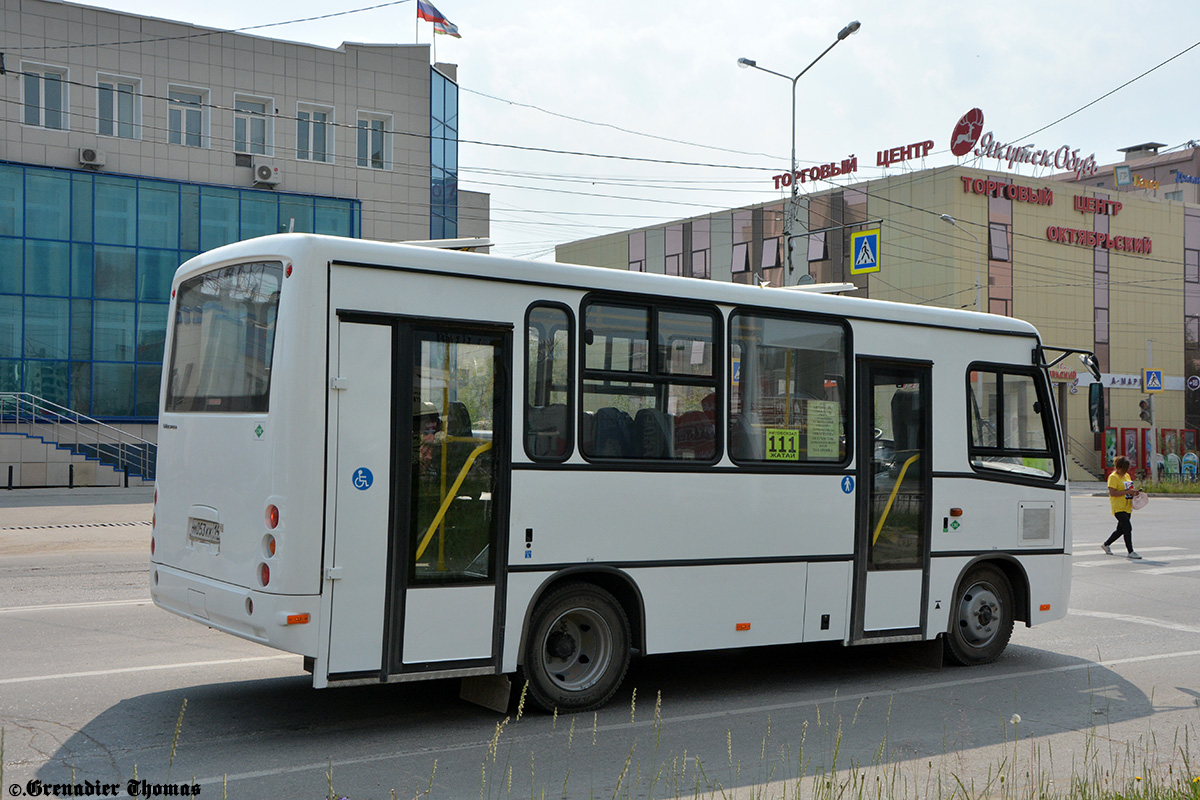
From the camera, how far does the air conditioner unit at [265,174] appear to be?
33625 mm

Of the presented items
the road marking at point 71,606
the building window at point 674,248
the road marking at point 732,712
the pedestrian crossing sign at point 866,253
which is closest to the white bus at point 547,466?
the road marking at point 732,712

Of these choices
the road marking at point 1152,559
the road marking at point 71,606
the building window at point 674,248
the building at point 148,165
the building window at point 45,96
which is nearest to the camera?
the road marking at point 71,606

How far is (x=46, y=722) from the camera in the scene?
263 inches

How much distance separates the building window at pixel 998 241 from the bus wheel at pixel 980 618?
4360cm

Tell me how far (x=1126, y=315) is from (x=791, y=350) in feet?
173

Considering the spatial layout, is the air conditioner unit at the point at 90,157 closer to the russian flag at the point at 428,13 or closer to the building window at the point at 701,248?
the russian flag at the point at 428,13

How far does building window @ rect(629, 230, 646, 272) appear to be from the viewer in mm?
69000

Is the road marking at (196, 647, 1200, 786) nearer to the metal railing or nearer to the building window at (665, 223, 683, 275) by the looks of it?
the metal railing

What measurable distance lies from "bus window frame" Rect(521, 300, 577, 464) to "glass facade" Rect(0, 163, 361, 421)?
2761 cm

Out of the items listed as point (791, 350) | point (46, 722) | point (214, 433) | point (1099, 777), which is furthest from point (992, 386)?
point (46, 722)

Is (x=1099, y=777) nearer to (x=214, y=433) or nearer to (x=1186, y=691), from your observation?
(x=1186, y=691)

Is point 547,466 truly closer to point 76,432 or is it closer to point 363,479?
point 363,479

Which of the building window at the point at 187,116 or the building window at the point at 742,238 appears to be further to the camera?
the building window at the point at 742,238

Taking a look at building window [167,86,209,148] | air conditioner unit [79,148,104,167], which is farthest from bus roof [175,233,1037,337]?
building window [167,86,209,148]
